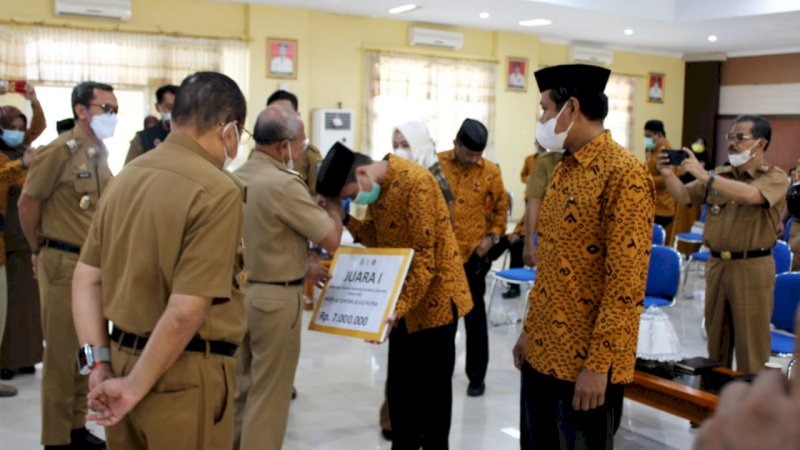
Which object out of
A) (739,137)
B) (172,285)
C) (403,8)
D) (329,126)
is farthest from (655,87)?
(172,285)

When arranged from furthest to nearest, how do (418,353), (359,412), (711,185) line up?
1. (359,412)
2. (711,185)
3. (418,353)

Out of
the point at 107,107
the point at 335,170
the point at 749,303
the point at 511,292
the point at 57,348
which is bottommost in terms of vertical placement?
the point at 511,292

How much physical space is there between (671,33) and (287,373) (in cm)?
1157

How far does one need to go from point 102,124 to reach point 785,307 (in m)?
3.70

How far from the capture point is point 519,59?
13.8 metres

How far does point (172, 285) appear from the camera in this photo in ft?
6.48

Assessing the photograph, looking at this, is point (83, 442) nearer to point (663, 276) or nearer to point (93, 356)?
point (93, 356)

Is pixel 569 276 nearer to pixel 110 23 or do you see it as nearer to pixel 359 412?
pixel 359 412

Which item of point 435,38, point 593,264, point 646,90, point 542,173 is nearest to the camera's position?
point 593,264

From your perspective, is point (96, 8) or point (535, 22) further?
point (535, 22)

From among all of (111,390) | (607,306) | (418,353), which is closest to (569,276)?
(607,306)

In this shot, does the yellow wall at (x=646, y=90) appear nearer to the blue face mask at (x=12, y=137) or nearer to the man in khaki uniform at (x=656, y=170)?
the man in khaki uniform at (x=656, y=170)

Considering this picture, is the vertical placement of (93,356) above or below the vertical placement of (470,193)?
below

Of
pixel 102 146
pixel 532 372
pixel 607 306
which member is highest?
pixel 102 146
